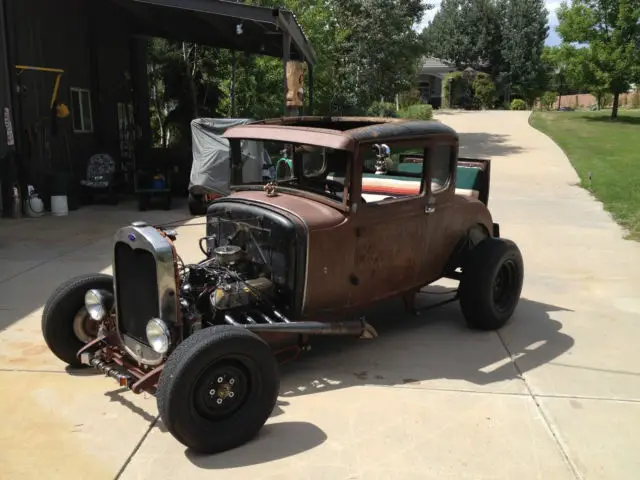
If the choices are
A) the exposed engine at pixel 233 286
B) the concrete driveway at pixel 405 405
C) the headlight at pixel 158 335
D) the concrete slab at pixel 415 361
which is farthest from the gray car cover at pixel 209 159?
the headlight at pixel 158 335

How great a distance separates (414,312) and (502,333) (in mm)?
818

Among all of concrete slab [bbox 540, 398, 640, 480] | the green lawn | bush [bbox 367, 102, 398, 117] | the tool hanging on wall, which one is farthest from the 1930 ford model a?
bush [bbox 367, 102, 398, 117]

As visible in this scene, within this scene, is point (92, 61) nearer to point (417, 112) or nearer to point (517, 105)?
point (417, 112)

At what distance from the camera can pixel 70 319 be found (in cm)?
442

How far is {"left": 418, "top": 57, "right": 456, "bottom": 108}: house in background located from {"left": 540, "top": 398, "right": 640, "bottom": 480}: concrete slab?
178ft

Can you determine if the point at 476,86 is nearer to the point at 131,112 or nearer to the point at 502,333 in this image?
the point at 131,112

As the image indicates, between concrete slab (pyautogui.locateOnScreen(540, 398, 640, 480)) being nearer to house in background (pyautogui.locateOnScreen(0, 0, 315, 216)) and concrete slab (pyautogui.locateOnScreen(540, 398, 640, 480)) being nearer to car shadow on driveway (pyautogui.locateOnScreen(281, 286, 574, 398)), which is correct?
car shadow on driveway (pyautogui.locateOnScreen(281, 286, 574, 398))

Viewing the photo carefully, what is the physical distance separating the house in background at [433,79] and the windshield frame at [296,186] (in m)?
53.1

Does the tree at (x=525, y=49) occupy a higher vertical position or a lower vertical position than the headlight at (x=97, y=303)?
higher

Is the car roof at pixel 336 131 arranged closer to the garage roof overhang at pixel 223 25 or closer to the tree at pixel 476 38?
the garage roof overhang at pixel 223 25

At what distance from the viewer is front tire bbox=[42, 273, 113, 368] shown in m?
4.37

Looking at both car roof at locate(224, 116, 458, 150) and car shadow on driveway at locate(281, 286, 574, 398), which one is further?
car shadow on driveway at locate(281, 286, 574, 398)

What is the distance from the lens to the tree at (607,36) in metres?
30.2

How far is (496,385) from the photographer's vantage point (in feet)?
14.7
